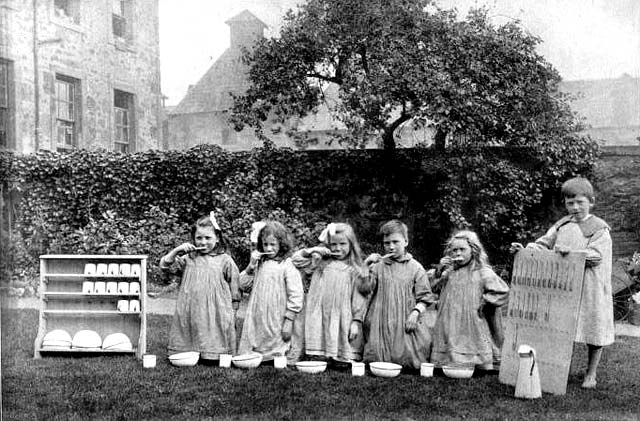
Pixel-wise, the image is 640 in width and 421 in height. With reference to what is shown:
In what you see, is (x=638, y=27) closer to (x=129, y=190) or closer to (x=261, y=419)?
(x=261, y=419)

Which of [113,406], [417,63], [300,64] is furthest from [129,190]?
[113,406]

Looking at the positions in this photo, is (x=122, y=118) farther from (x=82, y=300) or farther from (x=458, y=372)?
(x=458, y=372)

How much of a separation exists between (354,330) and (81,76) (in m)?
10.2

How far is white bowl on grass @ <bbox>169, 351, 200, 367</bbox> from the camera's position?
5207 mm

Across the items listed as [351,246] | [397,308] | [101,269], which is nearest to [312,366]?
[397,308]

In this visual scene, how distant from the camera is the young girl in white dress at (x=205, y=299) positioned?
5473 millimetres

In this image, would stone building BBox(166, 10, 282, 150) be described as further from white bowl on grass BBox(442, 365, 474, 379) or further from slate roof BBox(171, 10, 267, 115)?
white bowl on grass BBox(442, 365, 474, 379)

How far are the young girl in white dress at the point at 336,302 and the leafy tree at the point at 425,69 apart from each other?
372 centimetres

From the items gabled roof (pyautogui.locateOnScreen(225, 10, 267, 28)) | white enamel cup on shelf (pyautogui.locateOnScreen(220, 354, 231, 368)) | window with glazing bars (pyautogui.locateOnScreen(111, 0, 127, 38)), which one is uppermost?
window with glazing bars (pyautogui.locateOnScreen(111, 0, 127, 38))

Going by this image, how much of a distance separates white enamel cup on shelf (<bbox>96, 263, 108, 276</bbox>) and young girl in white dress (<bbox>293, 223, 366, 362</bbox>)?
191cm

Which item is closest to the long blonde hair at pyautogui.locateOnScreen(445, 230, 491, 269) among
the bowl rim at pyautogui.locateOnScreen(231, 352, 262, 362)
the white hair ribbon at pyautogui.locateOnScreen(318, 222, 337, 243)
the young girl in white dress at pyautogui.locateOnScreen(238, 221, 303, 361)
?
the white hair ribbon at pyautogui.locateOnScreen(318, 222, 337, 243)

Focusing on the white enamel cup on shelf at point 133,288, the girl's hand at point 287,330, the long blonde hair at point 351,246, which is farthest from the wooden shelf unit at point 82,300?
the long blonde hair at point 351,246

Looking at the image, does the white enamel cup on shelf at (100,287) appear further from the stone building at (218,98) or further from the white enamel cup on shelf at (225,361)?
the stone building at (218,98)

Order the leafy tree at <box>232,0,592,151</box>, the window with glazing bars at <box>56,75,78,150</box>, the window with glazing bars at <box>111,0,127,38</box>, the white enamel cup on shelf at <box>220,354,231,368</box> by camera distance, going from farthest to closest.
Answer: the window with glazing bars at <box>111,0,127,38</box> → the window with glazing bars at <box>56,75,78,150</box> → the leafy tree at <box>232,0,592,151</box> → the white enamel cup on shelf at <box>220,354,231,368</box>
